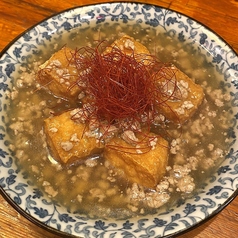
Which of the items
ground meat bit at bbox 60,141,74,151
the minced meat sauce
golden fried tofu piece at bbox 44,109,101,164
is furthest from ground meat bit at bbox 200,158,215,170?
ground meat bit at bbox 60,141,74,151

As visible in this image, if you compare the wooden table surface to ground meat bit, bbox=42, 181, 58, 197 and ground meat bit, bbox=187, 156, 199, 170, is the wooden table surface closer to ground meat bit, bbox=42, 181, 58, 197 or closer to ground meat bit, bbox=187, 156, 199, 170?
ground meat bit, bbox=187, 156, 199, 170

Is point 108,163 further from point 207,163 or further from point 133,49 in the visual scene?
point 133,49

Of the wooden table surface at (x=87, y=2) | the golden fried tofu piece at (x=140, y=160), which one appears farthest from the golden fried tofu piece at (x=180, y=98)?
the wooden table surface at (x=87, y=2)

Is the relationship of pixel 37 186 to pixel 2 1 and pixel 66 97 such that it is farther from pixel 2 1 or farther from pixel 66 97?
pixel 2 1

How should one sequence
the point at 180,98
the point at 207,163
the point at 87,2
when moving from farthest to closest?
the point at 87,2, the point at 180,98, the point at 207,163

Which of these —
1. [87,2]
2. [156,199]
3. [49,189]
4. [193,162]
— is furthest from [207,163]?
[87,2]

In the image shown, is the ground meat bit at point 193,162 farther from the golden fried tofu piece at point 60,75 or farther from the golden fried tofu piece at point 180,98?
the golden fried tofu piece at point 60,75

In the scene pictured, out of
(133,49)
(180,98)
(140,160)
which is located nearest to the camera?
(140,160)
